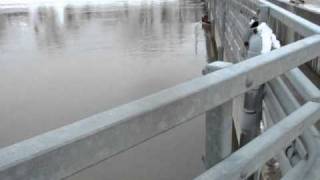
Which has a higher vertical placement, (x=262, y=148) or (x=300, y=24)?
(x=300, y=24)

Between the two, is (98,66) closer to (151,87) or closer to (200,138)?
(151,87)

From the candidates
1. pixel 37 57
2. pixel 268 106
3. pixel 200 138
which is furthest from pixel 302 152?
pixel 37 57

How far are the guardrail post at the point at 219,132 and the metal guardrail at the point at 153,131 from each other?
8 cm

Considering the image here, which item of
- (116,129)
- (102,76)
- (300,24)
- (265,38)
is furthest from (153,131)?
(102,76)

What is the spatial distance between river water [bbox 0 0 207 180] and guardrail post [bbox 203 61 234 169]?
6074 millimetres

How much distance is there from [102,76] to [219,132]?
43.8 feet

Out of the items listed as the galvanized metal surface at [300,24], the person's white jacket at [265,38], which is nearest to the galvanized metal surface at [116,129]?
the galvanized metal surface at [300,24]

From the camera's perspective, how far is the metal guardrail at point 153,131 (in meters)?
1.10

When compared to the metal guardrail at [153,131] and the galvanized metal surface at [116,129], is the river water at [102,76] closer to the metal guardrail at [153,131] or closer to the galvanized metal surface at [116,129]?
the metal guardrail at [153,131]

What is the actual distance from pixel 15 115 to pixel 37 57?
8.03m

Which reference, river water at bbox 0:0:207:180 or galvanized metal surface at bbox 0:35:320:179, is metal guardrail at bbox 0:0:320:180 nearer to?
galvanized metal surface at bbox 0:35:320:179

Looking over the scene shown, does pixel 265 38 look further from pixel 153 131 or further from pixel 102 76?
pixel 102 76

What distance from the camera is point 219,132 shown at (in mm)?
1901

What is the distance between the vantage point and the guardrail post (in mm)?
1877
